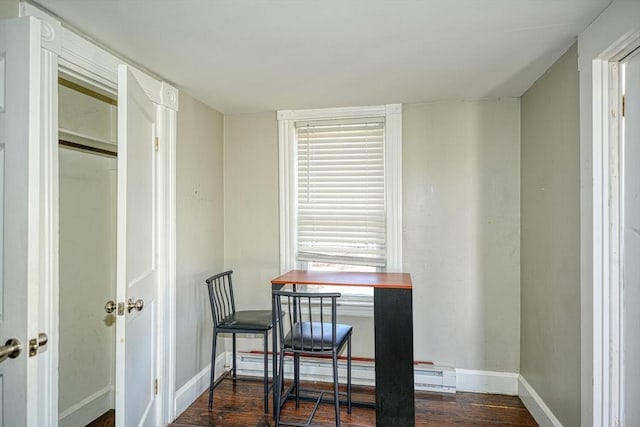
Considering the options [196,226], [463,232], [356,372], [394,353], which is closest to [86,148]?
[196,226]

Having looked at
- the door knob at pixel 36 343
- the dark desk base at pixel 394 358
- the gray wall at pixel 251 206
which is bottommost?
the dark desk base at pixel 394 358

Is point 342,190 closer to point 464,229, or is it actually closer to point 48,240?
point 464,229

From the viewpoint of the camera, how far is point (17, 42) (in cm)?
137

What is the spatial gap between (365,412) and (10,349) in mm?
2129

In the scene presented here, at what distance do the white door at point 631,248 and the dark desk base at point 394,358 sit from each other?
103 cm

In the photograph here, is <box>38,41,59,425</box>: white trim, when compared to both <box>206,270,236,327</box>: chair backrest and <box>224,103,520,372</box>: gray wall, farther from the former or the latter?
<box>224,103,520,372</box>: gray wall

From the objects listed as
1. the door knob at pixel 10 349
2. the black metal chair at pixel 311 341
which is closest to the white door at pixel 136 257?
the door knob at pixel 10 349

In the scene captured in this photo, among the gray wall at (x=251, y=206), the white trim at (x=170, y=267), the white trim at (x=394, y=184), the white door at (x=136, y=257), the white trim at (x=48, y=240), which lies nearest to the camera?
the white trim at (x=48, y=240)

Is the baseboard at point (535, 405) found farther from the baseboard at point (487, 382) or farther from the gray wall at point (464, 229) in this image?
the gray wall at point (464, 229)

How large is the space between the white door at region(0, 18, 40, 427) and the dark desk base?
1.71 metres

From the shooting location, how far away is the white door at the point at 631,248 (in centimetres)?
158

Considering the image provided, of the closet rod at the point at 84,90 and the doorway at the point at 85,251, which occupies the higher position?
the closet rod at the point at 84,90

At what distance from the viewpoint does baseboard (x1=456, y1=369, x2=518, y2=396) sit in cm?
285

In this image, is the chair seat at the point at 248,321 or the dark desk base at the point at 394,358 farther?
the chair seat at the point at 248,321
